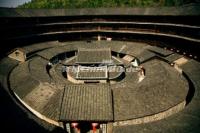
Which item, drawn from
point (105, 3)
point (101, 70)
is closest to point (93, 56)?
point (101, 70)

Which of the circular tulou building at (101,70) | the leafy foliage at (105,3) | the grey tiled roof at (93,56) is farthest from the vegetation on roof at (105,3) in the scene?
the grey tiled roof at (93,56)

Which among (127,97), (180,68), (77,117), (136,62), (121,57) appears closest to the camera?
(77,117)

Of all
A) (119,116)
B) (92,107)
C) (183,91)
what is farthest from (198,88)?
(92,107)

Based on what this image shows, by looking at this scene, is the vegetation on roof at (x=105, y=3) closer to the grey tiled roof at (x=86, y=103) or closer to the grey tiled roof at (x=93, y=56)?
the grey tiled roof at (x=93, y=56)

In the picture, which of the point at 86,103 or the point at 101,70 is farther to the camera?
the point at 101,70

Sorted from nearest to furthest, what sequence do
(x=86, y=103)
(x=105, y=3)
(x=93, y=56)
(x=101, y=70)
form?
(x=86, y=103)
(x=101, y=70)
(x=93, y=56)
(x=105, y=3)

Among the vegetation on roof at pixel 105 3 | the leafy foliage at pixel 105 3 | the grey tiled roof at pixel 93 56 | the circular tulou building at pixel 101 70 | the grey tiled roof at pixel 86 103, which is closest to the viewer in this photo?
the grey tiled roof at pixel 86 103

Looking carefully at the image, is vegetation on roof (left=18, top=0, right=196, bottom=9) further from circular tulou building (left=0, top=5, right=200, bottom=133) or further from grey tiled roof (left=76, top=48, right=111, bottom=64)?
grey tiled roof (left=76, top=48, right=111, bottom=64)

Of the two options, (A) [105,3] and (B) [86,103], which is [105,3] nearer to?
(A) [105,3]

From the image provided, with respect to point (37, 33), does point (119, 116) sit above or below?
below

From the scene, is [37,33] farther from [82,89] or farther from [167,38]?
[82,89]

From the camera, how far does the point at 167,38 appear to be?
65812mm

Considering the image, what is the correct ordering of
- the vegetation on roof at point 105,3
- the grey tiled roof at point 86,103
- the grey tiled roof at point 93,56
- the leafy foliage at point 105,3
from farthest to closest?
the leafy foliage at point 105,3, the vegetation on roof at point 105,3, the grey tiled roof at point 93,56, the grey tiled roof at point 86,103

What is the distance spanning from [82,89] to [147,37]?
41.1 metres
